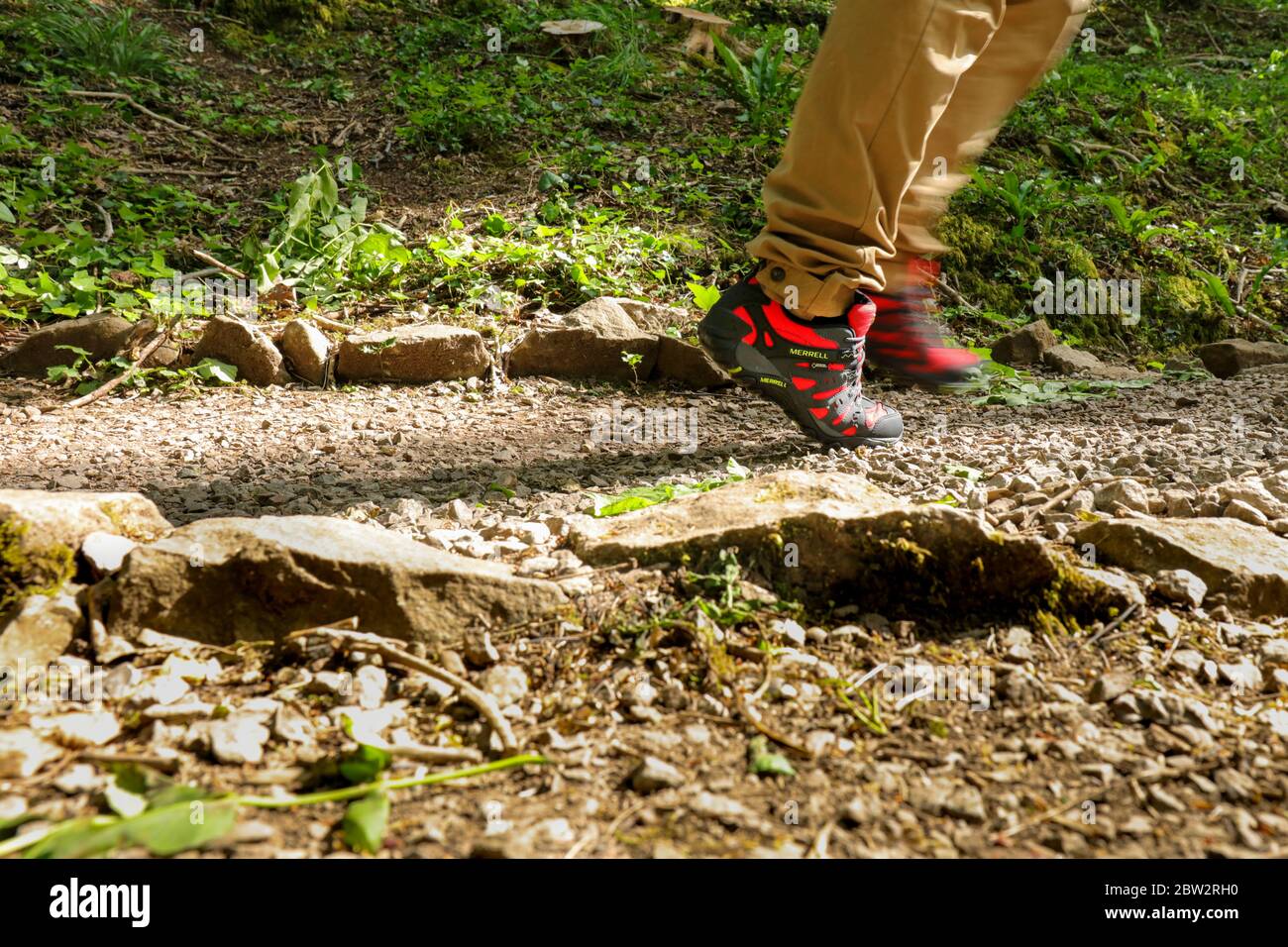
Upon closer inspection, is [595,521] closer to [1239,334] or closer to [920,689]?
[920,689]

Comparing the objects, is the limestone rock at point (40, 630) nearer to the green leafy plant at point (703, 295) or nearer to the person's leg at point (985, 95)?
the person's leg at point (985, 95)

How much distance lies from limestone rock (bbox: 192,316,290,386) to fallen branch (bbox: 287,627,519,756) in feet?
6.62

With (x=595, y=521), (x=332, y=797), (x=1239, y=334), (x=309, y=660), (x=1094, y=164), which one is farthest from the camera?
(x=1094, y=164)

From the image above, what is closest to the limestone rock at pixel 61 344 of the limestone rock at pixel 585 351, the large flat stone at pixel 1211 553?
the limestone rock at pixel 585 351

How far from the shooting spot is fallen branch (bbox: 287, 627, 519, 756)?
3.98 ft

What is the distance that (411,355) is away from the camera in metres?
3.25

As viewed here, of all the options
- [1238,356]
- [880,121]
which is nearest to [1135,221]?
[1238,356]

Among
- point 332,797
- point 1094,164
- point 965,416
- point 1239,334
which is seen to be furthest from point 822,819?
point 1094,164

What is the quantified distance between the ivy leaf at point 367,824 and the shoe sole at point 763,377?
175 centimetres

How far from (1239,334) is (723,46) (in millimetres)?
3604

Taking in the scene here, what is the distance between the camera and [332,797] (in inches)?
42.5

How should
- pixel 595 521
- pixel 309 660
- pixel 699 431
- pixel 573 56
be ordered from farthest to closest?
1. pixel 573 56
2. pixel 699 431
3. pixel 595 521
4. pixel 309 660

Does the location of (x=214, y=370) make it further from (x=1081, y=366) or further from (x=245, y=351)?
(x=1081, y=366)

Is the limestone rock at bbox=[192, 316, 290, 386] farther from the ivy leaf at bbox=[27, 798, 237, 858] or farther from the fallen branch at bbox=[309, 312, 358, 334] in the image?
the ivy leaf at bbox=[27, 798, 237, 858]
